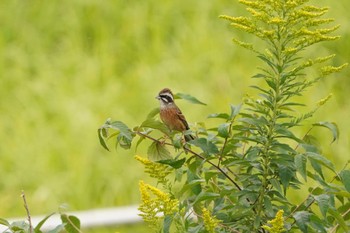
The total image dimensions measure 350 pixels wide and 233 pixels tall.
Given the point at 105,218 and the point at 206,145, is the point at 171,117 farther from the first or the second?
the point at 105,218

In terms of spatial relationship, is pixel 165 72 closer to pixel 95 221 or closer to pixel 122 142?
pixel 95 221

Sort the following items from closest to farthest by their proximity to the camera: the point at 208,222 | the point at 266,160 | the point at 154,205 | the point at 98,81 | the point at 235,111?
the point at 208,222
the point at 154,205
the point at 266,160
the point at 235,111
the point at 98,81

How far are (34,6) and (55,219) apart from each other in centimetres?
298

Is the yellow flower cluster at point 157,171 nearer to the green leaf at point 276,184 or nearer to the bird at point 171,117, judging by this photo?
the green leaf at point 276,184

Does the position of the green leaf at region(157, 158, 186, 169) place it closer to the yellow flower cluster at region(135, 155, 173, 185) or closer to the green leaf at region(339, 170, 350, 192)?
the yellow flower cluster at region(135, 155, 173, 185)

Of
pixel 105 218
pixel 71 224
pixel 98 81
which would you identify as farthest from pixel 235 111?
pixel 98 81

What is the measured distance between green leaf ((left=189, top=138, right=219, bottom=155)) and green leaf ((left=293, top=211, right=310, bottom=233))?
0.26 meters

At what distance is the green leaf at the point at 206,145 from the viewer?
238 cm

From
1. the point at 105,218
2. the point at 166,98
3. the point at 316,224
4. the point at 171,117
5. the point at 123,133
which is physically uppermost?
the point at 105,218

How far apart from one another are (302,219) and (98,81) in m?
5.92

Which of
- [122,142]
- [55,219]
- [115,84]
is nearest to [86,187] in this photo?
[55,219]

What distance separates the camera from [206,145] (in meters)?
2.39

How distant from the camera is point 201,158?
7.91 feet

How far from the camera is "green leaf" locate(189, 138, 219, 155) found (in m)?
2.38
